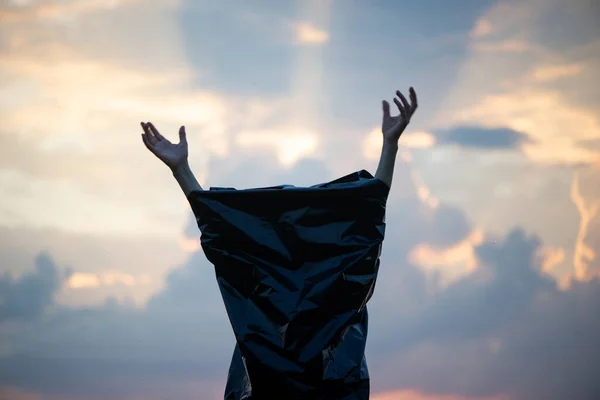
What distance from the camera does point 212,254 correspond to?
17.7 ft

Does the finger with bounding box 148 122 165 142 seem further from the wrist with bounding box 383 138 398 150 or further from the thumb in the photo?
the wrist with bounding box 383 138 398 150

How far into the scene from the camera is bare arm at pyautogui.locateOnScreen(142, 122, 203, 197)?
5.59 m

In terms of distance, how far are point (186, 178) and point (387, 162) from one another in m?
1.34

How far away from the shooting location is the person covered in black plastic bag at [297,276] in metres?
5.24

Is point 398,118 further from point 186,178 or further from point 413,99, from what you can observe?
point 186,178

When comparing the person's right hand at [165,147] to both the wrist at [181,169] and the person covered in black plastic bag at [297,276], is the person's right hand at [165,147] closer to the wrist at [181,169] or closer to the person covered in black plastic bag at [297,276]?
the wrist at [181,169]

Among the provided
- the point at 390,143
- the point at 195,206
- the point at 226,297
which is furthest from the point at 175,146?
the point at 390,143

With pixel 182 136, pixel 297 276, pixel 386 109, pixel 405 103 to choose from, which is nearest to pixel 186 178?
pixel 182 136

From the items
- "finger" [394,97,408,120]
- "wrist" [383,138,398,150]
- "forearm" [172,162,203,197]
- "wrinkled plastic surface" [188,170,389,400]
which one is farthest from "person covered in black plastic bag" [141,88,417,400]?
"finger" [394,97,408,120]

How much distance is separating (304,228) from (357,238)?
349 millimetres

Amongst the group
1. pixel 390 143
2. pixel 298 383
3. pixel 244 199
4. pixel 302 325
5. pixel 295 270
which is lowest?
pixel 298 383

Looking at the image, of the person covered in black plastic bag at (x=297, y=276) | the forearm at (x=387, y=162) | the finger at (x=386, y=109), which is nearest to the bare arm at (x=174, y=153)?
the person covered in black plastic bag at (x=297, y=276)

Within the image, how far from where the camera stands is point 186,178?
18.4 ft

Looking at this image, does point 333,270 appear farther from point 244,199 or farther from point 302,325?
point 244,199
